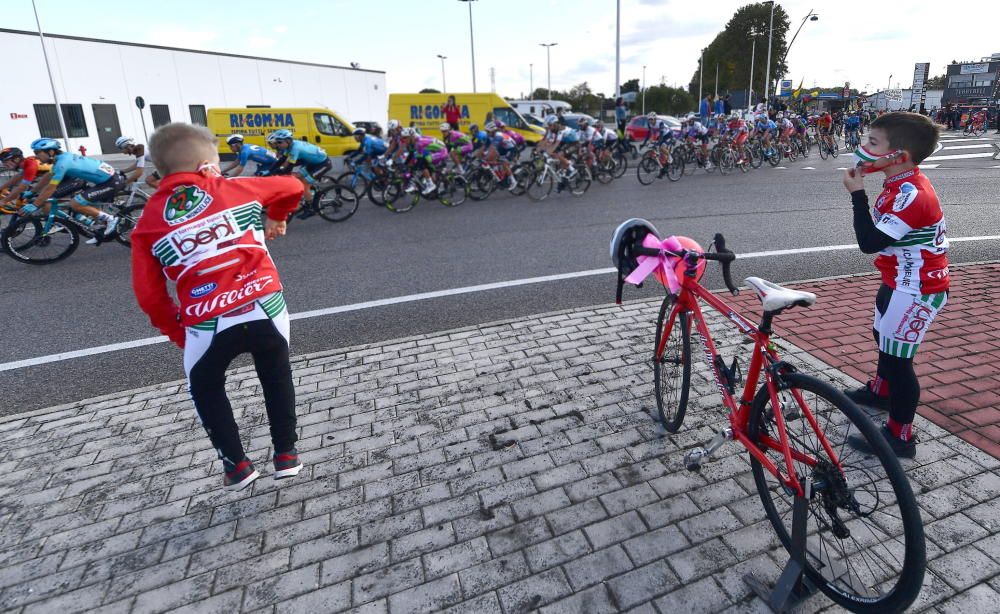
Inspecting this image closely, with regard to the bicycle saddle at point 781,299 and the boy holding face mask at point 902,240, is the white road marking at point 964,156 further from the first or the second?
the bicycle saddle at point 781,299

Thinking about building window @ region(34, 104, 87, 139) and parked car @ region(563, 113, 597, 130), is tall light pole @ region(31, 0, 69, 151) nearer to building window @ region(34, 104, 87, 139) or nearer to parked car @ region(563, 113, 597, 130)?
building window @ region(34, 104, 87, 139)

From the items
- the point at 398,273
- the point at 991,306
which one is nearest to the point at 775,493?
the point at 991,306

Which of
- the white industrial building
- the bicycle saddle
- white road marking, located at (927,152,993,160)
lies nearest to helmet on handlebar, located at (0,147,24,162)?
the bicycle saddle

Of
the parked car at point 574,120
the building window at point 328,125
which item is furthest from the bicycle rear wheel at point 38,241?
the building window at point 328,125

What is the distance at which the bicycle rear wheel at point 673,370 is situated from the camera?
3.12 metres

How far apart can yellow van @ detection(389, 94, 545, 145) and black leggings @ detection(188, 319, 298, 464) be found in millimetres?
20579

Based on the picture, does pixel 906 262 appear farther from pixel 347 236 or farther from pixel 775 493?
pixel 347 236

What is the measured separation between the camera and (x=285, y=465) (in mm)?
2902

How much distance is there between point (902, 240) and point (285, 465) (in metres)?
3.30

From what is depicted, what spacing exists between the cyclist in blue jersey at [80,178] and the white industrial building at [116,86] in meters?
24.9

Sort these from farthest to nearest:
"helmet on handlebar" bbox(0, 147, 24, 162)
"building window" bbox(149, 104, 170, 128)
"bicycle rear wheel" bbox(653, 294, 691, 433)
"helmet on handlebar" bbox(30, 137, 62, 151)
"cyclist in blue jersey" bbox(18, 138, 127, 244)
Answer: "building window" bbox(149, 104, 170, 128) < "helmet on handlebar" bbox(0, 147, 24, 162) < "cyclist in blue jersey" bbox(18, 138, 127, 244) < "helmet on handlebar" bbox(30, 137, 62, 151) < "bicycle rear wheel" bbox(653, 294, 691, 433)

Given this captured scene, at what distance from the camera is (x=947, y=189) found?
12.0 m

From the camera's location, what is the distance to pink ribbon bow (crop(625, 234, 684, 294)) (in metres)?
2.81

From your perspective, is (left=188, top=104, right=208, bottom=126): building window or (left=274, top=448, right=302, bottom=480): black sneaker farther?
(left=188, top=104, right=208, bottom=126): building window
